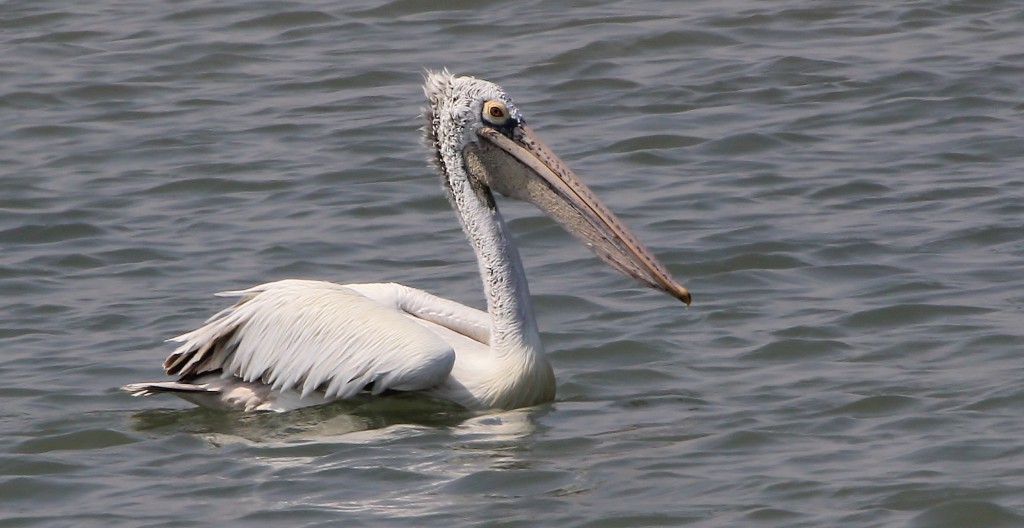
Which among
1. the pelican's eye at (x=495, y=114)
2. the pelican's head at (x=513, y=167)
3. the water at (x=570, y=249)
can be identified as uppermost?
the pelican's eye at (x=495, y=114)

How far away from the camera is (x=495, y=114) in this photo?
244 inches

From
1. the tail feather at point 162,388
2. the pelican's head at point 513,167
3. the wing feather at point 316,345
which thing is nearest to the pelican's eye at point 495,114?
the pelican's head at point 513,167


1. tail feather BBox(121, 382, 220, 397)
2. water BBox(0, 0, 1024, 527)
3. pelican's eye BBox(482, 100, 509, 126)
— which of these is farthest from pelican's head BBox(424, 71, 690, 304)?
tail feather BBox(121, 382, 220, 397)

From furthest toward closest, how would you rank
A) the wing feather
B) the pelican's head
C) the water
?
the pelican's head, the wing feather, the water

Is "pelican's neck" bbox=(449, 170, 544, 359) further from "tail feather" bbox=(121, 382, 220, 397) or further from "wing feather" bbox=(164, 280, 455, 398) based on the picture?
Result: "tail feather" bbox=(121, 382, 220, 397)

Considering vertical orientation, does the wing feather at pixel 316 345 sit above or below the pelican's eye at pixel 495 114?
below

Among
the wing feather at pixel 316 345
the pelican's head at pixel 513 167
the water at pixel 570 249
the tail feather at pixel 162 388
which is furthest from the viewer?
the pelican's head at pixel 513 167

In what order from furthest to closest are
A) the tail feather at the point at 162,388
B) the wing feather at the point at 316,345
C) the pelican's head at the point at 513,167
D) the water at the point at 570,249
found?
the pelican's head at the point at 513,167
the tail feather at the point at 162,388
the wing feather at the point at 316,345
the water at the point at 570,249

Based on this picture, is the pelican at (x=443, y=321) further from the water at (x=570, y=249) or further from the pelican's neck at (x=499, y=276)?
the water at (x=570, y=249)

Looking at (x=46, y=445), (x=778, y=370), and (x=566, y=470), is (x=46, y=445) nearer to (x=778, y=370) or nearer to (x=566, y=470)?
(x=566, y=470)

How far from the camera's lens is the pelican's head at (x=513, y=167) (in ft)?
20.1

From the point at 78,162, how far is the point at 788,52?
149 inches

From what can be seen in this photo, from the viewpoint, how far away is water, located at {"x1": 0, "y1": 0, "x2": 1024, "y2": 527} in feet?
17.1

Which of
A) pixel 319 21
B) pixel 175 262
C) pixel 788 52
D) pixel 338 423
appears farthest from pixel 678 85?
pixel 338 423
